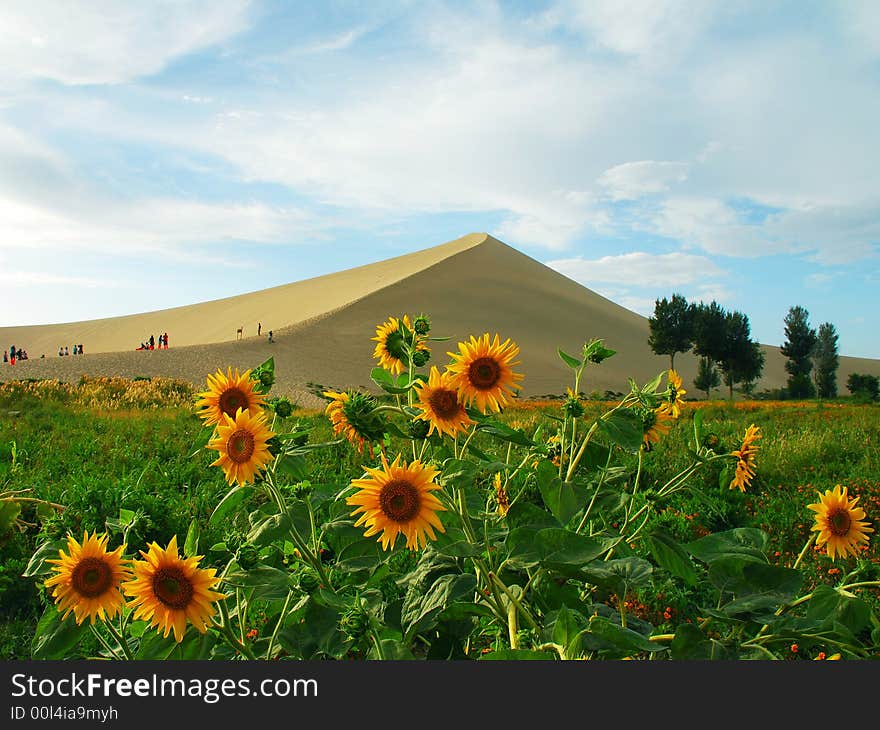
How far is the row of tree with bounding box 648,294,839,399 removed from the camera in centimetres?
4725

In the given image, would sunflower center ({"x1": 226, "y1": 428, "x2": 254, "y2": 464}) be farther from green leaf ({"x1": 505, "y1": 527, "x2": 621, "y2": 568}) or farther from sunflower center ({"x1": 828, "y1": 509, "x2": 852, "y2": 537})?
sunflower center ({"x1": 828, "y1": 509, "x2": 852, "y2": 537})

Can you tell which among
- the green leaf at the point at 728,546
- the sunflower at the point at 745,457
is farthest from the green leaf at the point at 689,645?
the sunflower at the point at 745,457

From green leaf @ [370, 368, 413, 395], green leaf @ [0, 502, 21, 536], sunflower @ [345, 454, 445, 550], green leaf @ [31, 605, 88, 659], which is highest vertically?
green leaf @ [370, 368, 413, 395]

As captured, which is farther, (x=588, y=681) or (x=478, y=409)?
(x=478, y=409)

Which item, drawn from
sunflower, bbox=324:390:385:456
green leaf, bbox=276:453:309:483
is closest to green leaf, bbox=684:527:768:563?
sunflower, bbox=324:390:385:456

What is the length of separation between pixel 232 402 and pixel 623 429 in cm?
120

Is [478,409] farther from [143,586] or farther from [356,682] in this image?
[143,586]

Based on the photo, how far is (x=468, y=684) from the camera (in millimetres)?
1478

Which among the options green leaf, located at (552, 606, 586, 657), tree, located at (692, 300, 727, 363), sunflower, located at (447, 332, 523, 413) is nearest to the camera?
green leaf, located at (552, 606, 586, 657)

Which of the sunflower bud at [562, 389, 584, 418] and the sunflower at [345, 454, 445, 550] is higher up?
the sunflower bud at [562, 389, 584, 418]

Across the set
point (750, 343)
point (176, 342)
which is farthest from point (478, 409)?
point (176, 342)

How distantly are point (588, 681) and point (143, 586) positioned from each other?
1089 mm

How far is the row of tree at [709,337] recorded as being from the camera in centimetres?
4731

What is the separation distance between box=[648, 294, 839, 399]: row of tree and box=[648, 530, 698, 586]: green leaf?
1853 inches
